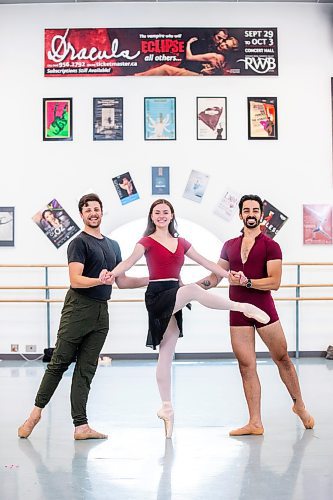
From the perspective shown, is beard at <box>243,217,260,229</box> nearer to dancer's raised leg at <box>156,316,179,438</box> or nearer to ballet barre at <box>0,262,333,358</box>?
dancer's raised leg at <box>156,316,179,438</box>

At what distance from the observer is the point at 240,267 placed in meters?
4.37

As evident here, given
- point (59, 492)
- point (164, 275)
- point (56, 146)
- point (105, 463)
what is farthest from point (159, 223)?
point (56, 146)

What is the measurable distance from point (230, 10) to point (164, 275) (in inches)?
186

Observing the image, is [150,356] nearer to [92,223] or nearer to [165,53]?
[165,53]

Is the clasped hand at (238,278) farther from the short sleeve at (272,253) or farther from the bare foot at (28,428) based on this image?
the bare foot at (28,428)

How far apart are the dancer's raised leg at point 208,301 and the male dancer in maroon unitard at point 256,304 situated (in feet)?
0.49

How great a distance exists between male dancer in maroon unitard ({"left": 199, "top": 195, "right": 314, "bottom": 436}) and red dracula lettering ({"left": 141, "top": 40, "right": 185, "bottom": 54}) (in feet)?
13.3

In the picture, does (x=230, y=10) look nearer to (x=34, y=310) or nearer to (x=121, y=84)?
(x=121, y=84)

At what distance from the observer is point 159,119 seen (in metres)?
7.95

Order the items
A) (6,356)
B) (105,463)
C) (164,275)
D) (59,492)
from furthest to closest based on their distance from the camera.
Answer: (6,356), (164,275), (105,463), (59,492)

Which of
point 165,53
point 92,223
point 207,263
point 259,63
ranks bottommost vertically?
point 207,263

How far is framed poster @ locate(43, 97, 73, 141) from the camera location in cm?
796

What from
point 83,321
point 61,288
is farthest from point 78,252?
point 61,288

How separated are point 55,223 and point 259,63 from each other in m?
2.75
